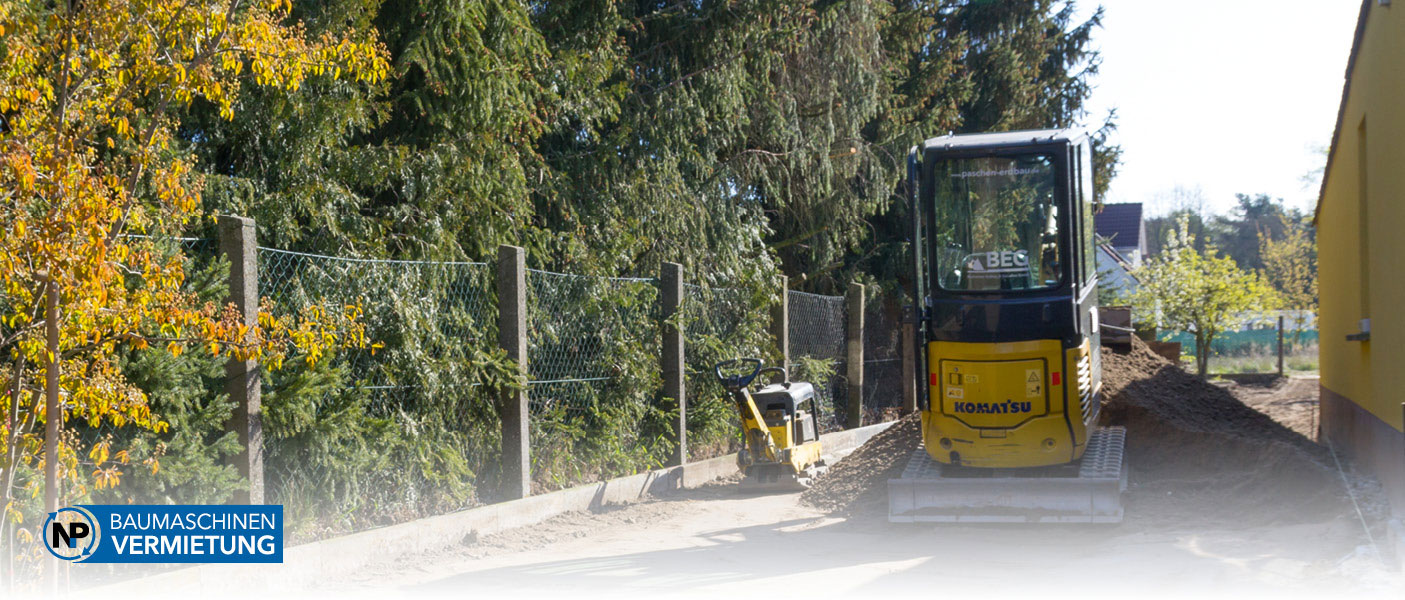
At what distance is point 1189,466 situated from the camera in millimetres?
9438

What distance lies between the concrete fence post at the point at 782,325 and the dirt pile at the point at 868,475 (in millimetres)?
1590

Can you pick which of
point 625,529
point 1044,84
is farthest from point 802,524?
point 1044,84

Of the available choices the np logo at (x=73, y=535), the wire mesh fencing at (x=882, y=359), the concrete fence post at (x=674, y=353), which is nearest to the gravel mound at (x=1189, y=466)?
the concrete fence post at (x=674, y=353)

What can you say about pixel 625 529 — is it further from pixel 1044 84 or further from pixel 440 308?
pixel 1044 84

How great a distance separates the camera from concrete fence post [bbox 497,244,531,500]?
7.85 m

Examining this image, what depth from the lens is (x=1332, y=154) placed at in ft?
39.1

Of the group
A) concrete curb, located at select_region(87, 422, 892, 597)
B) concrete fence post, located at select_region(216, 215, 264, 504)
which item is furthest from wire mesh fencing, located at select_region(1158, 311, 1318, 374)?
concrete fence post, located at select_region(216, 215, 264, 504)

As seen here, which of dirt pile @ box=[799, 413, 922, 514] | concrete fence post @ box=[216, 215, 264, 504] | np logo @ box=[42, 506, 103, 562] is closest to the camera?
np logo @ box=[42, 506, 103, 562]

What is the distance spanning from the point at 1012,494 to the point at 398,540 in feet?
13.9

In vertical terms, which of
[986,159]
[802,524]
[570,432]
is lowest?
[802,524]

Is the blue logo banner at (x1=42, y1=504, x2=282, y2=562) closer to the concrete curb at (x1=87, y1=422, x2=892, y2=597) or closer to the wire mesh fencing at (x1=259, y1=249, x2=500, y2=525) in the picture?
the concrete curb at (x1=87, y1=422, x2=892, y2=597)

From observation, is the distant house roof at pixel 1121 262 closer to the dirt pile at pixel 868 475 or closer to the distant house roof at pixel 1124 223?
the dirt pile at pixel 868 475

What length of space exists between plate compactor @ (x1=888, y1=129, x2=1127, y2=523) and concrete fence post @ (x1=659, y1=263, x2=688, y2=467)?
2.67 metres

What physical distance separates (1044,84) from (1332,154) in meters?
6.69
